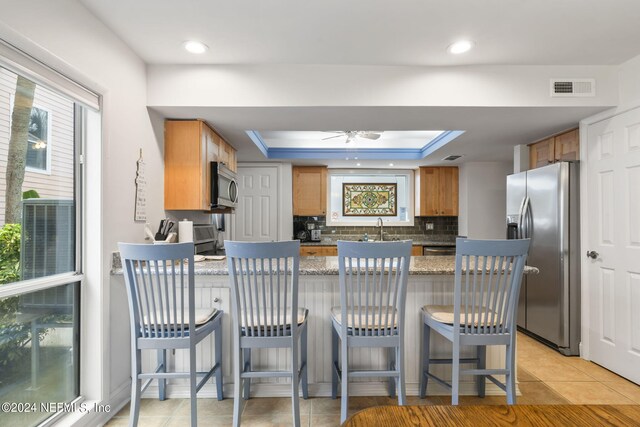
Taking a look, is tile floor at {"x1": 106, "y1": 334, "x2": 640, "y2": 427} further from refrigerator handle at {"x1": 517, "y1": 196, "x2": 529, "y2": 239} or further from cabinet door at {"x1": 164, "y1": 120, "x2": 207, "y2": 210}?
cabinet door at {"x1": 164, "y1": 120, "x2": 207, "y2": 210}

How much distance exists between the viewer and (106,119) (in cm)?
199

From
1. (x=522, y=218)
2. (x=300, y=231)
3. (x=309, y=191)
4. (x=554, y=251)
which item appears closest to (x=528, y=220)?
(x=522, y=218)

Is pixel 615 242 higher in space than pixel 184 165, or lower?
lower

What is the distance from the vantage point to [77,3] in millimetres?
1750

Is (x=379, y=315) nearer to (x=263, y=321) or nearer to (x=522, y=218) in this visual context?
(x=263, y=321)

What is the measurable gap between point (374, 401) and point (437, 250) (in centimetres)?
334

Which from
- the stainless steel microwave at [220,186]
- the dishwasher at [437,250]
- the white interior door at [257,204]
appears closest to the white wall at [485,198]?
the dishwasher at [437,250]

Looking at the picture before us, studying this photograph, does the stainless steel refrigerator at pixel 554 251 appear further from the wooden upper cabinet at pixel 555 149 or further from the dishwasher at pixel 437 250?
the dishwasher at pixel 437 250

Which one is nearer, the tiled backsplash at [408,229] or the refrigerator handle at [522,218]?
the refrigerator handle at [522,218]

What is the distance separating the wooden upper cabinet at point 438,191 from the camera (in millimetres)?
5355

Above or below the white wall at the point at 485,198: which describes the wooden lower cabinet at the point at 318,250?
below

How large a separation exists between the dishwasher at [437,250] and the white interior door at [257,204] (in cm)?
239

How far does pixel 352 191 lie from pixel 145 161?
3.83 metres

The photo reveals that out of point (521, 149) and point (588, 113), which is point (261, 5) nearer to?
point (588, 113)
